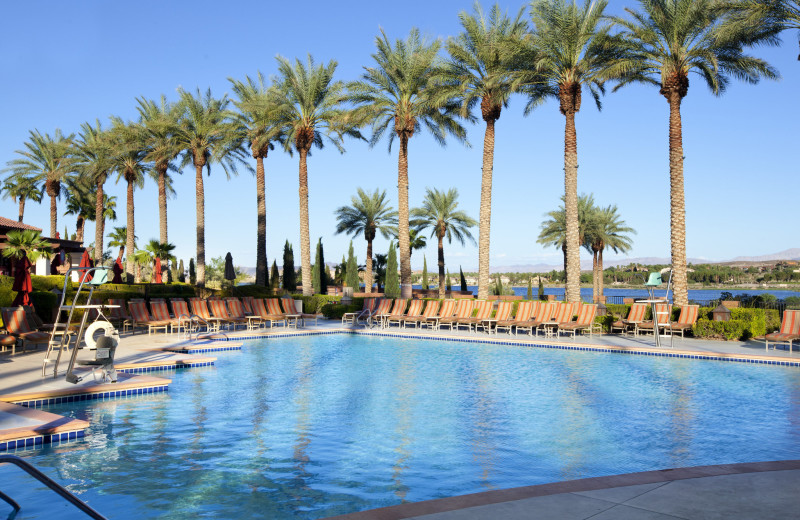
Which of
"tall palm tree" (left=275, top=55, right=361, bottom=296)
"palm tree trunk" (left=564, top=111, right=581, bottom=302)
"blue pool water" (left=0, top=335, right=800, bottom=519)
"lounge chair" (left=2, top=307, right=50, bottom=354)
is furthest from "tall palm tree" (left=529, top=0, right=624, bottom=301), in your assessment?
"lounge chair" (left=2, top=307, right=50, bottom=354)

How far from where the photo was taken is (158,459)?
21.5ft

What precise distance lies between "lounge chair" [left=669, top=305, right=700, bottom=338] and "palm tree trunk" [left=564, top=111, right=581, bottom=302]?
457 cm

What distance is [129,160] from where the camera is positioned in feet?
120

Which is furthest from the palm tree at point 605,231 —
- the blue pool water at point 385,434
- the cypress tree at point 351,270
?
the blue pool water at point 385,434

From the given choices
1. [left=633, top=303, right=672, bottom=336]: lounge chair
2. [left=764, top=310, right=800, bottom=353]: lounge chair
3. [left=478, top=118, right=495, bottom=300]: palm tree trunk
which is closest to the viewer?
[left=764, top=310, right=800, bottom=353]: lounge chair

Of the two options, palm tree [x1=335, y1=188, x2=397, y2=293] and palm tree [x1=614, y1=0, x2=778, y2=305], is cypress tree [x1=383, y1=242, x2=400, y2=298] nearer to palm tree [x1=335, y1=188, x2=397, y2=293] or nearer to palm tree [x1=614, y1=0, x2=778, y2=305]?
palm tree [x1=335, y1=188, x2=397, y2=293]

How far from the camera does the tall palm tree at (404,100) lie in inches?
1025

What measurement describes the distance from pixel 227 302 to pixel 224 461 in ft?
50.0

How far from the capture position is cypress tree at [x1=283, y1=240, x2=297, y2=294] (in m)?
40.9

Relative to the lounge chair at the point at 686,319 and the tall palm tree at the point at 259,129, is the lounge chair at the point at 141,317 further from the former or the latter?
the lounge chair at the point at 686,319

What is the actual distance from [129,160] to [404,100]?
19078 mm

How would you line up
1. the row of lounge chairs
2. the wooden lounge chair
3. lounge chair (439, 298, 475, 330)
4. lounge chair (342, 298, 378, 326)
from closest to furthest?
the row of lounge chairs, lounge chair (439, 298, 475, 330), the wooden lounge chair, lounge chair (342, 298, 378, 326)

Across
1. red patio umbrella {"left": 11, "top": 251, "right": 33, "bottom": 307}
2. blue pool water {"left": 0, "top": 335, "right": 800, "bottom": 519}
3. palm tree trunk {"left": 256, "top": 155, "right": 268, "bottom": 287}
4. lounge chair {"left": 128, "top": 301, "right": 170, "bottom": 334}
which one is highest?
palm tree trunk {"left": 256, "top": 155, "right": 268, "bottom": 287}

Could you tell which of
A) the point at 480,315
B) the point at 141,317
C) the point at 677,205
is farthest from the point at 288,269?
the point at 677,205
